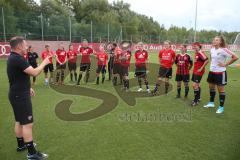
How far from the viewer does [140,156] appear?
15.3 feet

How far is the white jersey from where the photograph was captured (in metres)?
7.14

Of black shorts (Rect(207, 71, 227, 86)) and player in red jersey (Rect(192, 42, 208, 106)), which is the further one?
player in red jersey (Rect(192, 42, 208, 106))

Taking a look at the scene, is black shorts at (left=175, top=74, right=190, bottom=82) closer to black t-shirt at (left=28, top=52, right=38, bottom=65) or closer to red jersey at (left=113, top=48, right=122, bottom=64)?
red jersey at (left=113, top=48, right=122, bottom=64)

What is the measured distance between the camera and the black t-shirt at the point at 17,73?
4.12 meters

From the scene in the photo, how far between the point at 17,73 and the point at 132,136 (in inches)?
106

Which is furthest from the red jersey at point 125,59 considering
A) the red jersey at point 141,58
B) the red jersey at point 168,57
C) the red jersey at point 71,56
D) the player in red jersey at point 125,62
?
the red jersey at point 71,56

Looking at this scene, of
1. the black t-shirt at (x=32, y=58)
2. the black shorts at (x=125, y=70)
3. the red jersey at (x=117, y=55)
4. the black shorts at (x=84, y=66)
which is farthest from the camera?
the black shorts at (x=84, y=66)

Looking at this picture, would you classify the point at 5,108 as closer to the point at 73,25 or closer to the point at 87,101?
the point at 87,101

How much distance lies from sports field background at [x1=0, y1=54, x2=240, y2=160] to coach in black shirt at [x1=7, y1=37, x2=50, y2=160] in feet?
2.07

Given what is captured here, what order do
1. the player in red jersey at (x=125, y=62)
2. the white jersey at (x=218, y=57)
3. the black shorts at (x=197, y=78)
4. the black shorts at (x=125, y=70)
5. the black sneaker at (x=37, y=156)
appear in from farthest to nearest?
the player in red jersey at (x=125, y=62) < the black shorts at (x=125, y=70) < the black shorts at (x=197, y=78) < the white jersey at (x=218, y=57) < the black sneaker at (x=37, y=156)

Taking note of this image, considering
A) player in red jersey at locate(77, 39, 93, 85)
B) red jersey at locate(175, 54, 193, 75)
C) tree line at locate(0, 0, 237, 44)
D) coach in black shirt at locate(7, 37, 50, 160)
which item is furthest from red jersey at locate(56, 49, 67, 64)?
coach in black shirt at locate(7, 37, 50, 160)

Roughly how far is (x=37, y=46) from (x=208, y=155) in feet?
87.6

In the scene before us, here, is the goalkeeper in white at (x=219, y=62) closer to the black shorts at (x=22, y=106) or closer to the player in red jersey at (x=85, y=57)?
the black shorts at (x=22, y=106)

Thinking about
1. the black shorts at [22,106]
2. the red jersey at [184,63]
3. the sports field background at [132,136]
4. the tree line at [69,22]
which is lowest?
the sports field background at [132,136]
